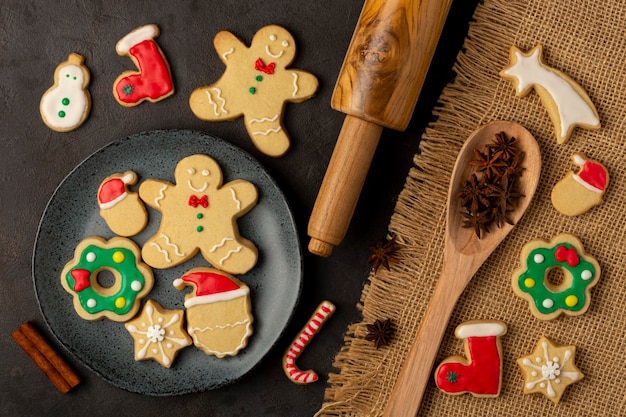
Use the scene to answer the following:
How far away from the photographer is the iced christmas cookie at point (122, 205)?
1423 mm

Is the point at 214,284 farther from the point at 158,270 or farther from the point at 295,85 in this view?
the point at 295,85

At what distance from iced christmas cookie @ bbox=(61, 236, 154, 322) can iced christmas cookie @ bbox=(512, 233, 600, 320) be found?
2.50 ft

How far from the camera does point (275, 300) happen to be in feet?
4.69

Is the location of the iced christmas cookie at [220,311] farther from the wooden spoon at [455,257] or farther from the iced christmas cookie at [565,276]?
the iced christmas cookie at [565,276]

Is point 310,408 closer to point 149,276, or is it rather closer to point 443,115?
point 149,276

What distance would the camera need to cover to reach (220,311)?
1412 millimetres

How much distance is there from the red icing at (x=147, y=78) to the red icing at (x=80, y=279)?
0.37 meters

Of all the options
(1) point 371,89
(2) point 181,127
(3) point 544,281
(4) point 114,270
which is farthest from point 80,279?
(3) point 544,281

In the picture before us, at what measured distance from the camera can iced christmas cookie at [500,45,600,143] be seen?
1.32 meters

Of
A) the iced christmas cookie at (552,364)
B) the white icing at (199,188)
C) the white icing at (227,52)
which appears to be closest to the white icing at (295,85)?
the white icing at (227,52)

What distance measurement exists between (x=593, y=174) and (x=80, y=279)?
1047 mm

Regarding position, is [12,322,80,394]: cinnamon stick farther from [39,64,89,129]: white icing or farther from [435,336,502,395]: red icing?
[435,336,502,395]: red icing

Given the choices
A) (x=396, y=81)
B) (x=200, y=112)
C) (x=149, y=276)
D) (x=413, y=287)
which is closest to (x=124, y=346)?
(x=149, y=276)

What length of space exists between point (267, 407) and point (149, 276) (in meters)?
0.38
